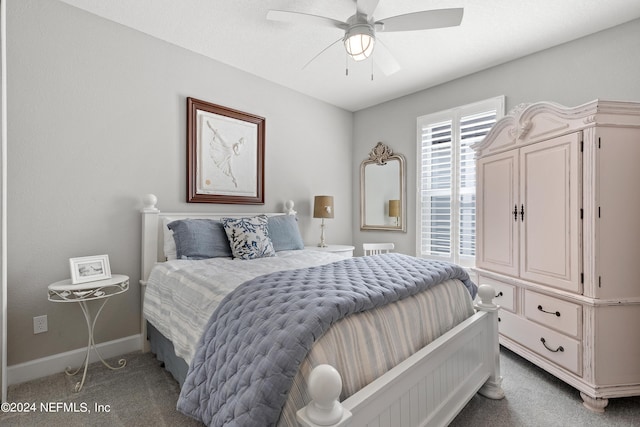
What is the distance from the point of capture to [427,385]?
53.6 inches

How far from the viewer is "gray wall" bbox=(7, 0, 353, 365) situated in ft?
6.64

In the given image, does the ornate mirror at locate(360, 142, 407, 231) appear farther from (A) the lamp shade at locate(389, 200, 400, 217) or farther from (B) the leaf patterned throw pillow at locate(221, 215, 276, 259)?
(B) the leaf patterned throw pillow at locate(221, 215, 276, 259)

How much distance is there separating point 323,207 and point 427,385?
249cm

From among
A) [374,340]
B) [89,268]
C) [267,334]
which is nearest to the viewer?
[267,334]

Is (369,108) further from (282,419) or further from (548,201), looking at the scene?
(282,419)

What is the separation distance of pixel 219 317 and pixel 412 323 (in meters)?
0.88

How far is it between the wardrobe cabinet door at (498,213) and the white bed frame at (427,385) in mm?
639

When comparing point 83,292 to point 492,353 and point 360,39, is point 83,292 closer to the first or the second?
point 360,39

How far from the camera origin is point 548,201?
204 cm

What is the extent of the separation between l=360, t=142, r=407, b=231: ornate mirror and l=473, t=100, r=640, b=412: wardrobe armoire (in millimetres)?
1662

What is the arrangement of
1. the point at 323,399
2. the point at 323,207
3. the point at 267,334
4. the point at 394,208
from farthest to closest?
the point at 394,208 < the point at 323,207 < the point at 267,334 < the point at 323,399

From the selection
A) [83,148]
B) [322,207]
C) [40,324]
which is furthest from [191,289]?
[322,207]

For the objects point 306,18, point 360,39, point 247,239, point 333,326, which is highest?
point 306,18

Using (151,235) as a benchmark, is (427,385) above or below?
below
